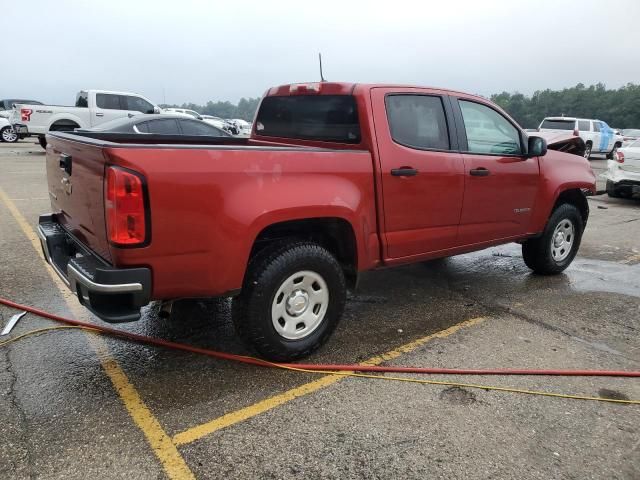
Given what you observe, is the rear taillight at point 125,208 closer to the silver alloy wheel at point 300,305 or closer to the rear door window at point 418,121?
the silver alloy wheel at point 300,305

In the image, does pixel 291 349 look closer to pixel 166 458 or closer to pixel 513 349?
pixel 166 458

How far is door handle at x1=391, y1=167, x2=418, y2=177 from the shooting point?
3.62 metres

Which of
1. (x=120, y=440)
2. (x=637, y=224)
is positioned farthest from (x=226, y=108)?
(x=120, y=440)

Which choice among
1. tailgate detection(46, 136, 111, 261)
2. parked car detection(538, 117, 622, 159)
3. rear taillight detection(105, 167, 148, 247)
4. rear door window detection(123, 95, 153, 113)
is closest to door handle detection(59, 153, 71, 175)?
tailgate detection(46, 136, 111, 261)

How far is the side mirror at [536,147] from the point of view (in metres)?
4.64

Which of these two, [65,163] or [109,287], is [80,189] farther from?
[109,287]

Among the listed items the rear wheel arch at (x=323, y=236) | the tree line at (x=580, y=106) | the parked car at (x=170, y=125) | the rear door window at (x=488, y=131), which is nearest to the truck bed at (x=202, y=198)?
the rear wheel arch at (x=323, y=236)

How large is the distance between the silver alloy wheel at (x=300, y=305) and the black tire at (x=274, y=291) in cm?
2

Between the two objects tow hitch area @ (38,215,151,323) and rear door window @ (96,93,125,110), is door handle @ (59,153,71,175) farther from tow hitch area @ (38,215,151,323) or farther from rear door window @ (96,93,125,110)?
rear door window @ (96,93,125,110)

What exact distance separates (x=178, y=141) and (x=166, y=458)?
2777 mm

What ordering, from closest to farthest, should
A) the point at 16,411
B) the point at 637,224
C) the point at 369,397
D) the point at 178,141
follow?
the point at 16,411 < the point at 369,397 < the point at 178,141 < the point at 637,224

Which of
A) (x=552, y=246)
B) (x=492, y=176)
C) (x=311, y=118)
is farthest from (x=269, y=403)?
(x=552, y=246)

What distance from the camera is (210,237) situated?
2.80 metres

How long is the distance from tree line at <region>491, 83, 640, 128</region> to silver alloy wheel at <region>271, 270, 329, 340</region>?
48016 mm
